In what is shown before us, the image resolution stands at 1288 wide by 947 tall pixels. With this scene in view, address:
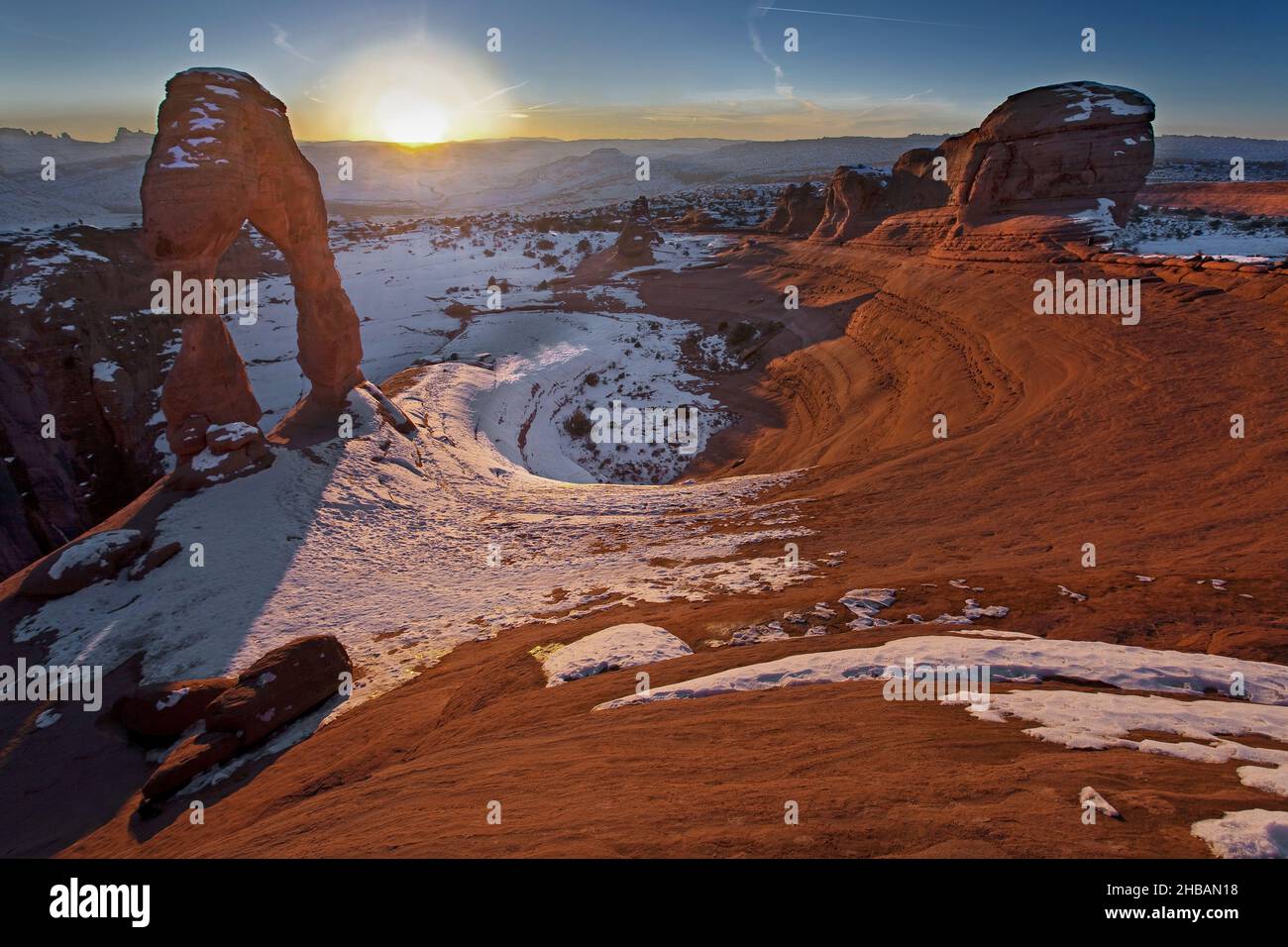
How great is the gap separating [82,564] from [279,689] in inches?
249

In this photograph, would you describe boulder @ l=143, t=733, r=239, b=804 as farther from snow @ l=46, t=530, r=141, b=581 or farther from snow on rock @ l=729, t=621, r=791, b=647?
snow on rock @ l=729, t=621, r=791, b=647

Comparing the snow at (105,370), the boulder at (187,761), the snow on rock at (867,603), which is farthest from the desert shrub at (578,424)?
the boulder at (187,761)

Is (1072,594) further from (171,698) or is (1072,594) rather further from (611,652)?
(171,698)

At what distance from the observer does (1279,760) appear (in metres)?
4.03

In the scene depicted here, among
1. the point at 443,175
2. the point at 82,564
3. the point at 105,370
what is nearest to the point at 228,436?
the point at 82,564

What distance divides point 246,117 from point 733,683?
57.3 feet

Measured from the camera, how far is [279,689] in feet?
26.0

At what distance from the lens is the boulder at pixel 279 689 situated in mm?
7516

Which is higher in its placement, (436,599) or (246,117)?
(246,117)

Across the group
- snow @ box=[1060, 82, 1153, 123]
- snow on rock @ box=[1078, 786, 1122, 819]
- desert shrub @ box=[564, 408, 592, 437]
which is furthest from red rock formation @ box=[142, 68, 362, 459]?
snow @ box=[1060, 82, 1153, 123]

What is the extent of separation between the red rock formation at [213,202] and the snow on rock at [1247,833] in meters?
17.9
